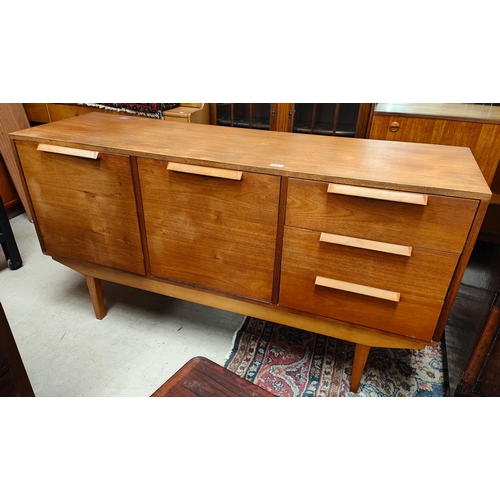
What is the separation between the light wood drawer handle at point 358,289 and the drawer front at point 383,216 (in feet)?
0.51

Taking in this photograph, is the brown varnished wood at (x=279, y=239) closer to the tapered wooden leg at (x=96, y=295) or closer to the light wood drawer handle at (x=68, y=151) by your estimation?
the light wood drawer handle at (x=68, y=151)

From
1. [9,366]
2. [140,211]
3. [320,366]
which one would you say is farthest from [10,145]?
[320,366]

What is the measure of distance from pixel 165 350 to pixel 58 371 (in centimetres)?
40

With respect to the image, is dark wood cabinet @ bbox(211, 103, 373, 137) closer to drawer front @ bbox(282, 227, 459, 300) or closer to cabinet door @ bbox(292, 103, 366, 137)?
cabinet door @ bbox(292, 103, 366, 137)

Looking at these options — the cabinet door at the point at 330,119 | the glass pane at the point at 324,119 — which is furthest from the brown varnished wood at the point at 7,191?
the glass pane at the point at 324,119

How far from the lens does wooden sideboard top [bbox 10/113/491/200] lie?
0.96 m

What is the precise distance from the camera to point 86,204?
136 cm

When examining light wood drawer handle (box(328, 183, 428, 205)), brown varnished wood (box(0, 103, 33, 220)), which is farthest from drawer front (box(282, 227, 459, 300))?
brown varnished wood (box(0, 103, 33, 220))

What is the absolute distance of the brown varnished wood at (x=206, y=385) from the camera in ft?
2.79

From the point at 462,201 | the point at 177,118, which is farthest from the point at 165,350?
the point at 177,118

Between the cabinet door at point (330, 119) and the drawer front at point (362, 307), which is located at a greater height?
the cabinet door at point (330, 119)

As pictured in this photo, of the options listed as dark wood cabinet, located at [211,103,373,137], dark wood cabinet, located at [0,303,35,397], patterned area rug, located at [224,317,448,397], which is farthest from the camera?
dark wood cabinet, located at [211,103,373,137]

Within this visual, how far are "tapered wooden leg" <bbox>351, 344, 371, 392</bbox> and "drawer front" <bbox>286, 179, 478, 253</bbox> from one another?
443mm

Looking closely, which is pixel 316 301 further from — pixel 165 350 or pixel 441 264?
pixel 165 350
